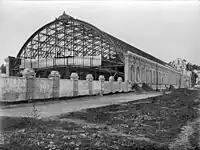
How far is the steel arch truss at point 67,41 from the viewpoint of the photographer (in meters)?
35.0

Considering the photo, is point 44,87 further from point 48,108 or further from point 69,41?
point 69,41

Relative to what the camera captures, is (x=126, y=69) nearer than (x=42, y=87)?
No

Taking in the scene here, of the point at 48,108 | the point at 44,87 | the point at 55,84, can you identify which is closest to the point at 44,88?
the point at 44,87

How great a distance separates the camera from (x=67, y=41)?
39.4 metres

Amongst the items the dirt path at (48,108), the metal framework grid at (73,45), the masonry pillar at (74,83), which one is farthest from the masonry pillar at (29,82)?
the metal framework grid at (73,45)

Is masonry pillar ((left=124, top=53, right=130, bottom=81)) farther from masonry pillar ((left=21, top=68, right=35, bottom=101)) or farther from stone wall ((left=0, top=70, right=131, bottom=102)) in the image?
masonry pillar ((left=21, top=68, right=35, bottom=101))

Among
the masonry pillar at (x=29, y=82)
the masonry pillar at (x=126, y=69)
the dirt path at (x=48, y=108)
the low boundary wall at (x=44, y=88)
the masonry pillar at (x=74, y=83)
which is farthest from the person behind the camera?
the masonry pillar at (x=126, y=69)

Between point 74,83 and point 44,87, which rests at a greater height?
point 74,83

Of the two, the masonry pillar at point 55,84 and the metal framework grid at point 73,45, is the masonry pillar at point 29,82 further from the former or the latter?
the metal framework grid at point 73,45

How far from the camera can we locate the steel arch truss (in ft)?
115

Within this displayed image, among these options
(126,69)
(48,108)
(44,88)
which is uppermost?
(126,69)

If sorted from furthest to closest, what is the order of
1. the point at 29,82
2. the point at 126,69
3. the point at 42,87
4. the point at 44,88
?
the point at 126,69 < the point at 44,88 < the point at 42,87 < the point at 29,82

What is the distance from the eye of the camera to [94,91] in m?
24.1

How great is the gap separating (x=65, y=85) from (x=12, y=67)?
23437mm
